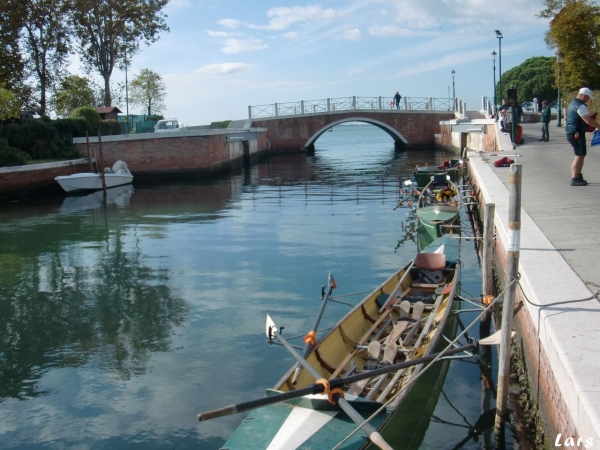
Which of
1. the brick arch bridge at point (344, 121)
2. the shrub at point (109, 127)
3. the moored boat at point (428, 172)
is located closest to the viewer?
the moored boat at point (428, 172)

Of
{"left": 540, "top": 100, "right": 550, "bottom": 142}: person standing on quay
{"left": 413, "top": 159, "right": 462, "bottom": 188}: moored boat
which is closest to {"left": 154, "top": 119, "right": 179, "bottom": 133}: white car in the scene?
{"left": 413, "top": 159, "right": 462, "bottom": 188}: moored boat

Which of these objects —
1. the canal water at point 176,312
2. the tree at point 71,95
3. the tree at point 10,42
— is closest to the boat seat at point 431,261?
the canal water at point 176,312

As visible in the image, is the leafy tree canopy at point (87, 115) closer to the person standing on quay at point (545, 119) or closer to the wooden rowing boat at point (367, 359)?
the person standing on quay at point (545, 119)

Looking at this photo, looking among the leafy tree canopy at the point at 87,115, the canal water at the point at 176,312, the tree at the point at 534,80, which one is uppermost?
the tree at the point at 534,80

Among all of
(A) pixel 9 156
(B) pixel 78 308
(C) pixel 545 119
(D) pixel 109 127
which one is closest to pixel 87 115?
(D) pixel 109 127

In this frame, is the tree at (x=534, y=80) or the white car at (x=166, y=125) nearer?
the white car at (x=166, y=125)

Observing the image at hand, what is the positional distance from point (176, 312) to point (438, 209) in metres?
7.06

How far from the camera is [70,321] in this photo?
939cm

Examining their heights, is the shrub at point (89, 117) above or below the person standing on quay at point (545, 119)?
above

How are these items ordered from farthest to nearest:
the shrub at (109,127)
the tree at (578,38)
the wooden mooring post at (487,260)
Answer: the shrub at (109,127)
the tree at (578,38)
the wooden mooring post at (487,260)

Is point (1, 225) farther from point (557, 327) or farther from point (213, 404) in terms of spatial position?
Result: point (557, 327)

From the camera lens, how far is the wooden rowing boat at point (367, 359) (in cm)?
461

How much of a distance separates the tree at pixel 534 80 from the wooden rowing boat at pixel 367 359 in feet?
186

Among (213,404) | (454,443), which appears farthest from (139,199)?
(454,443)
